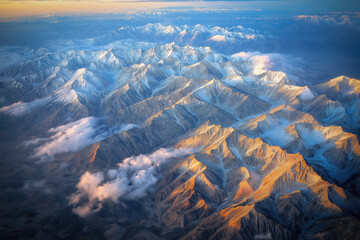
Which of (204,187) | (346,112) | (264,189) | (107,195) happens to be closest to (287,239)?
(264,189)

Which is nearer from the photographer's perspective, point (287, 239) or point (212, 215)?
point (287, 239)

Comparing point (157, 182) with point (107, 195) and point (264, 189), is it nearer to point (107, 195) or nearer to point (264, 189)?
point (107, 195)

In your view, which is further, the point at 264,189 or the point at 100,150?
the point at 100,150

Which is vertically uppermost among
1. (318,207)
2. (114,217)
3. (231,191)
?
(318,207)

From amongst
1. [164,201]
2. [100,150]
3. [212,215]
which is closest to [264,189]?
[212,215]

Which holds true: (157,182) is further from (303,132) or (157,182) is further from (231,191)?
(303,132)

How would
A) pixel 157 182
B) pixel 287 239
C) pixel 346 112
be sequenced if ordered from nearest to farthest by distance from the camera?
pixel 287 239, pixel 157 182, pixel 346 112

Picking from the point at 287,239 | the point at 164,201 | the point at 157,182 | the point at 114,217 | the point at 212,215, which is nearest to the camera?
the point at 287,239

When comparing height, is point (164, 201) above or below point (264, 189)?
below

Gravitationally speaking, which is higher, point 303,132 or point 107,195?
point 303,132
